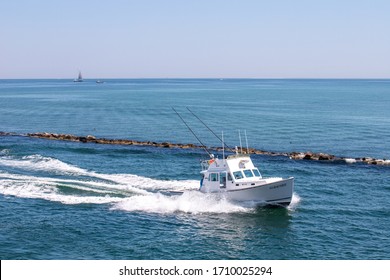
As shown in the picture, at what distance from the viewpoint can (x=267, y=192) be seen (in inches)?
1674

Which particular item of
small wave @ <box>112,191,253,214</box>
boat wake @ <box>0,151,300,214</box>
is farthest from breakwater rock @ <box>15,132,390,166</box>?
small wave @ <box>112,191,253,214</box>

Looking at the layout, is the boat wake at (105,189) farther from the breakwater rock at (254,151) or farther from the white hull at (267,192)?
the breakwater rock at (254,151)

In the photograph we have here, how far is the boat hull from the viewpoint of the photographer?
42297 mm

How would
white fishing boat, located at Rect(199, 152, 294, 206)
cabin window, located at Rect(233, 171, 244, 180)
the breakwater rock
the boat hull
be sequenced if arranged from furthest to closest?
the breakwater rock, cabin window, located at Rect(233, 171, 244, 180), white fishing boat, located at Rect(199, 152, 294, 206), the boat hull

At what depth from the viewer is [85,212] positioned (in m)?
41.0

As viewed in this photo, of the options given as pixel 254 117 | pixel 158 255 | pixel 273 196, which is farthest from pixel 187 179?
pixel 254 117

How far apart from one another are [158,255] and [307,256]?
32.6 ft

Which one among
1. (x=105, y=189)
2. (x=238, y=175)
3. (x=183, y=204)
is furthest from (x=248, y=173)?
(x=105, y=189)

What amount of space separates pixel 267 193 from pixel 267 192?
97 mm

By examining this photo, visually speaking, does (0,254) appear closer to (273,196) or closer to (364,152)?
(273,196)

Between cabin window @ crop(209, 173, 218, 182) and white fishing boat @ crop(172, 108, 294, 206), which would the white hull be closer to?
white fishing boat @ crop(172, 108, 294, 206)

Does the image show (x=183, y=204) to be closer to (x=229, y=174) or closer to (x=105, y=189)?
(x=229, y=174)

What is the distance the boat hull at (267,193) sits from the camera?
139ft

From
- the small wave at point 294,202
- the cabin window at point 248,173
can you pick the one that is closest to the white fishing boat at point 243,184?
the cabin window at point 248,173
